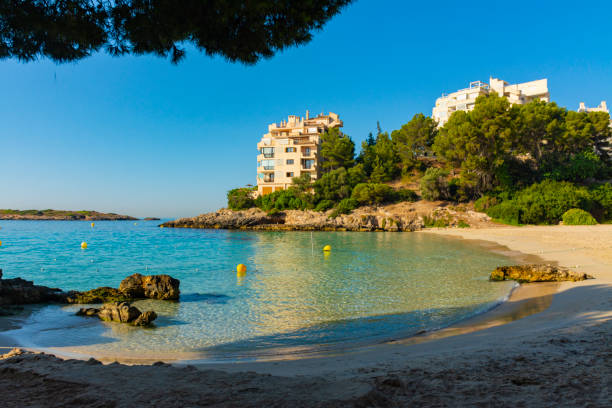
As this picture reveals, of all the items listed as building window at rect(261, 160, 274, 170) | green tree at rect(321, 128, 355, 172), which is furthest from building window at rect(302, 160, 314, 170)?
building window at rect(261, 160, 274, 170)

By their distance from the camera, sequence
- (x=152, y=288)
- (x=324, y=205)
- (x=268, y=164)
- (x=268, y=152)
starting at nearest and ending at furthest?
1. (x=152, y=288)
2. (x=324, y=205)
3. (x=268, y=164)
4. (x=268, y=152)

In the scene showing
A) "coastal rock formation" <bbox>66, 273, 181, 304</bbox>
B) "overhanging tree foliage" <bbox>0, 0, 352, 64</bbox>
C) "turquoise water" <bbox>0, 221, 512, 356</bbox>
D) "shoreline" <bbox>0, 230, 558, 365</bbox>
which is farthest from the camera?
"coastal rock formation" <bbox>66, 273, 181, 304</bbox>

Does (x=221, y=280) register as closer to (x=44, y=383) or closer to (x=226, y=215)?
(x=44, y=383)

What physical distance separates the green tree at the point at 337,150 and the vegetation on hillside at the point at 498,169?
4649 mm

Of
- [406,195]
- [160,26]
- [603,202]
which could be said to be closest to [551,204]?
[603,202]

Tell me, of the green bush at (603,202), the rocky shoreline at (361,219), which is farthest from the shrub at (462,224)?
the green bush at (603,202)

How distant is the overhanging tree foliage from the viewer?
5.13 meters

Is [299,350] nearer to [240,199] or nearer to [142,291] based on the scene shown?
[142,291]

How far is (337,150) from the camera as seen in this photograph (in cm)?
6425

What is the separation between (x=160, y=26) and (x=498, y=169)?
5088 centimetres

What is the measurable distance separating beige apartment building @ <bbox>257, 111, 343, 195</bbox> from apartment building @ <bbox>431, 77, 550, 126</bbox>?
95.6 feet

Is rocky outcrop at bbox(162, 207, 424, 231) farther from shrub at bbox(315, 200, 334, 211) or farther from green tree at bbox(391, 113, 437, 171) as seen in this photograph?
green tree at bbox(391, 113, 437, 171)

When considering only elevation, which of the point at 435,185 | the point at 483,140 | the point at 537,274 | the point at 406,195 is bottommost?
the point at 537,274

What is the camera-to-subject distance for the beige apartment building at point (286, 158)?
67.0 metres
